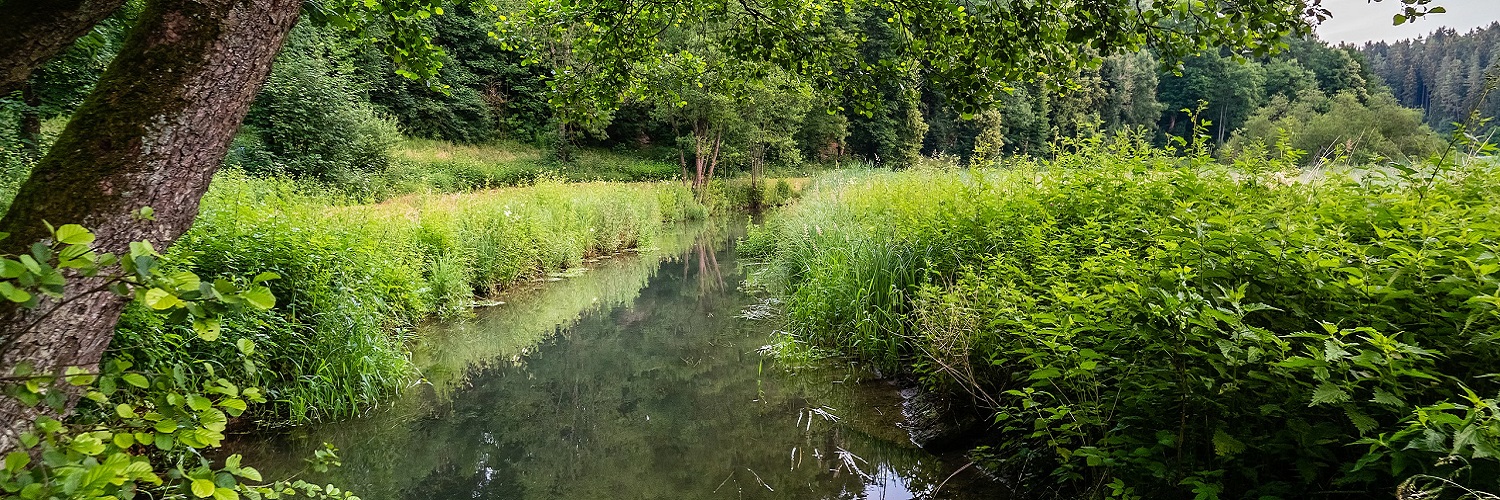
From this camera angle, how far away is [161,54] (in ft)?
5.62

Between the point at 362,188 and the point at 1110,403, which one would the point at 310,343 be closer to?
the point at 1110,403

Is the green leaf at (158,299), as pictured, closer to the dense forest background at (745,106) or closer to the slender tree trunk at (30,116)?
the dense forest background at (745,106)

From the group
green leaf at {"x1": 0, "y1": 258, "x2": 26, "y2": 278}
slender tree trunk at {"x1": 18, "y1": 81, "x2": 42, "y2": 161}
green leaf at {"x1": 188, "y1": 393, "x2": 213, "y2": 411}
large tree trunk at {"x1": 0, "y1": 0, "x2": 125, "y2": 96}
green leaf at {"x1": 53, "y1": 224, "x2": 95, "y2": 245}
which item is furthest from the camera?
slender tree trunk at {"x1": 18, "y1": 81, "x2": 42, "y2": 161}

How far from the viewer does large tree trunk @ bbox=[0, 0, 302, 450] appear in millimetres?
1534

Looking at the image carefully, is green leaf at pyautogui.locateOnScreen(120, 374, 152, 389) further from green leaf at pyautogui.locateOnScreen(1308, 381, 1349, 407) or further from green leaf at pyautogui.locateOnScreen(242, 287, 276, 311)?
green leaf at pyautogui.locateOnScreen(1308, 381, 1349, 407)

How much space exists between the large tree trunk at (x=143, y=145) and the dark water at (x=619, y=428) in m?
2.93

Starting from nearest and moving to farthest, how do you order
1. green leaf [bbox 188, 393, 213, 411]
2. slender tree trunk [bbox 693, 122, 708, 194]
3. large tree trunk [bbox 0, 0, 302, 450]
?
green leaf [bbox 188, 393, 213, 411], large tree trunk [bbox 0, 0, 302, 450], slender tree trunk [bbox 693, 122, 708, 194]

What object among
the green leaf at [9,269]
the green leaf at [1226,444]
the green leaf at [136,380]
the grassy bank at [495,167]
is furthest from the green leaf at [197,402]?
the grassy bank at [495,167]

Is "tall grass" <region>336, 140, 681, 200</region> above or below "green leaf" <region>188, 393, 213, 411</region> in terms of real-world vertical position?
below

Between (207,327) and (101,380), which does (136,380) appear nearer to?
(101,380)

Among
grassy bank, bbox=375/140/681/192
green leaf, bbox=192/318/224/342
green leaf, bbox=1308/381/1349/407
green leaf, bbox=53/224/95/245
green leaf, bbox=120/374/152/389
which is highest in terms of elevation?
green leaf, bbox=53/224/95/245

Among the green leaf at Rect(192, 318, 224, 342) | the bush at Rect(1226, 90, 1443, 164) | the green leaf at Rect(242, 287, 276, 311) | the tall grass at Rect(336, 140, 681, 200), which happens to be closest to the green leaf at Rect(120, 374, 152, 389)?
the green leaf at Rect(192, 318, 224, 342)

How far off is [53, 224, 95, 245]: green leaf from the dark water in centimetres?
341

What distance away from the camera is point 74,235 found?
3.41 ft
